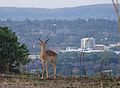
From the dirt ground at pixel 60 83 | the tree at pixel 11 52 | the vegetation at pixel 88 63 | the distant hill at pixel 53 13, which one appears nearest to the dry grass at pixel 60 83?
the dirt ground at pixel 60 83

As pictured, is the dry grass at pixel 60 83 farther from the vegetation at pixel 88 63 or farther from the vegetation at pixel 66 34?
the vegetation at pixel 66 34

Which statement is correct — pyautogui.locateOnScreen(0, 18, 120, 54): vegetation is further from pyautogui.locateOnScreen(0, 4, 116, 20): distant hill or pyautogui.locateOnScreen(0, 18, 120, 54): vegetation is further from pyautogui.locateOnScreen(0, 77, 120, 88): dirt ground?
pyautogui.locateOnScreen(0, 4, 116, 20): distant hill

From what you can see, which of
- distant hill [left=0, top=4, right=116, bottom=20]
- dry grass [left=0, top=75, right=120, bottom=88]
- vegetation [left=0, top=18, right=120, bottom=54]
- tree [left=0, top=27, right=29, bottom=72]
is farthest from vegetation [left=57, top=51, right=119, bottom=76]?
distant hill [left=0, top=4, right=116, bottom=20]

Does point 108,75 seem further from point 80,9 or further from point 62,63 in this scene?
point 80,9

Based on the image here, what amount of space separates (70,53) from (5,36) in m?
3.14

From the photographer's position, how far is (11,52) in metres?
18.9

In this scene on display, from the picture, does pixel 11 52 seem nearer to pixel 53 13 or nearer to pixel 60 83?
pixel 60 83

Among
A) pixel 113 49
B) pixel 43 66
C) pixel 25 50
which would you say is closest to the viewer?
pixel 43 66

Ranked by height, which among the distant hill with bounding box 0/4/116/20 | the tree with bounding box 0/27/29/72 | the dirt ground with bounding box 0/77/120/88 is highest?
the distant hill with bounding box 0/4/116/20

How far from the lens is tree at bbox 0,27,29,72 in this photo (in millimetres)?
18578

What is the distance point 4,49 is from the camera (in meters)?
18.9

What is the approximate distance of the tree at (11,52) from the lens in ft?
61.0

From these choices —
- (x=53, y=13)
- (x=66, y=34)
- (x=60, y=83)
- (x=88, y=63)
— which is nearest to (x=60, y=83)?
(x=60, y=83)

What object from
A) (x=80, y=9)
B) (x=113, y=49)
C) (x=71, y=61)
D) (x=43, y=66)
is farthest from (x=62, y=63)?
(x=80, y=9)
